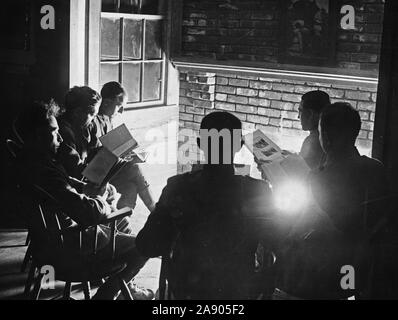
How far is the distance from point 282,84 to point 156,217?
14.0 feet

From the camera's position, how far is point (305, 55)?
634 cm

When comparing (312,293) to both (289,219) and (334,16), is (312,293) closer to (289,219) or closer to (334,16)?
(289,219)

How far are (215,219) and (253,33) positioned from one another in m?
4.33

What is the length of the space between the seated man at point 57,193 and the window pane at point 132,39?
117 inches

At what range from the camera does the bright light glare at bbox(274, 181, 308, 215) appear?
315 centimetres

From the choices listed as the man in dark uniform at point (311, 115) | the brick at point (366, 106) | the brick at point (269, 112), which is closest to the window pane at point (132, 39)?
the brick at point (269, 112)

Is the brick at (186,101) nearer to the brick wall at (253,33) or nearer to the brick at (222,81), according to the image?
the brick at (222,81)

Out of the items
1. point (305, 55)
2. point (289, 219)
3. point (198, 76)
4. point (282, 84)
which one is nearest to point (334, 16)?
point (305, 55)

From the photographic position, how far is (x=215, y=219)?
278 centimetres

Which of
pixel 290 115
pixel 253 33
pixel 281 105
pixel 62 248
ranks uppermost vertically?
pixel 253 33

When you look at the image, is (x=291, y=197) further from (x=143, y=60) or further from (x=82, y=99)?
(x=143, y=60)

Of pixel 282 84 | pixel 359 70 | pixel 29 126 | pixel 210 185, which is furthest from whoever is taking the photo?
pixel 282 84

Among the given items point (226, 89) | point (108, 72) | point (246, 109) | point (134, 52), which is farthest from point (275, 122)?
point (108, 72)

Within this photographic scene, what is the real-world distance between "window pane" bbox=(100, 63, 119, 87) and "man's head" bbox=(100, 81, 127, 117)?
1142 mm
